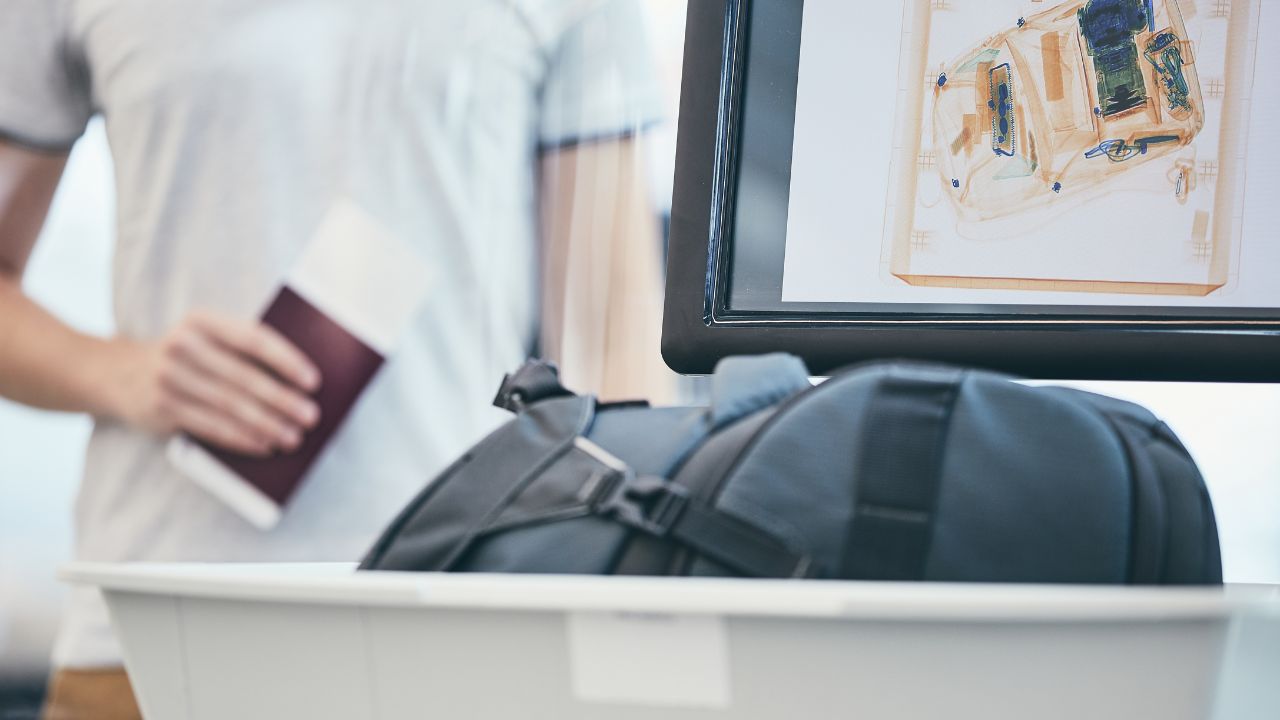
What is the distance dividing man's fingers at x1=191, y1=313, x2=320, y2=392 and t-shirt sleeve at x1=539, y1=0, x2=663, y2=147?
275 millimetres

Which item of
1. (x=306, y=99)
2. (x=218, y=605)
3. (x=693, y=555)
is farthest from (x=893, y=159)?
(x=306, y=99)

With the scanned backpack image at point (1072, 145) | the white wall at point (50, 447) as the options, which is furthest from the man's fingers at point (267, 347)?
the white wall at point (50, 447)

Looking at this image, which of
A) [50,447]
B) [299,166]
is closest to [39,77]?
[299,166]

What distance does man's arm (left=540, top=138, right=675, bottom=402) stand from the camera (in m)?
0.68

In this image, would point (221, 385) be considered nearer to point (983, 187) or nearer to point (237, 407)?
point (237, 407)

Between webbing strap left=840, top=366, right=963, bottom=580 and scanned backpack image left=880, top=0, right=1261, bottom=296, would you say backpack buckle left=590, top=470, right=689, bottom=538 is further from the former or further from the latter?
scanned backpack image left=880, top=0, right=1261, bottom=296

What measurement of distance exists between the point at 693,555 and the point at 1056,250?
0.73 feet

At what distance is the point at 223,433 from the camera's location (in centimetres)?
55

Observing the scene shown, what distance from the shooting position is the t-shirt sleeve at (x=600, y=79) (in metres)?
0.68

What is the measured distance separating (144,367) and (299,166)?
18 cm

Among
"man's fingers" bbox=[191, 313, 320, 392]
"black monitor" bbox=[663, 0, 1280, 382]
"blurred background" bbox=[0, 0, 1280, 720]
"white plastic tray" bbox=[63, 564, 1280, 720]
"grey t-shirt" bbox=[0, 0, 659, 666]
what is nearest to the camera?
"white plastic tray" bbox=[63, 564, 1280, 720]

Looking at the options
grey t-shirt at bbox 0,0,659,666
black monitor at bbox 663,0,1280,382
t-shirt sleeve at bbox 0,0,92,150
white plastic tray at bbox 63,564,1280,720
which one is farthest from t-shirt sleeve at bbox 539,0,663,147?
white plastic tray at bbox 63,564,1280,720

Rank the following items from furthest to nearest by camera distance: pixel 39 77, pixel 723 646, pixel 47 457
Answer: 1. pixel 47 457
2. pixel 39 77
3. pixel 723 646

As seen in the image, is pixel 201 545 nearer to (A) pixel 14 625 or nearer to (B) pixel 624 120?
(B) pixel 624 120
